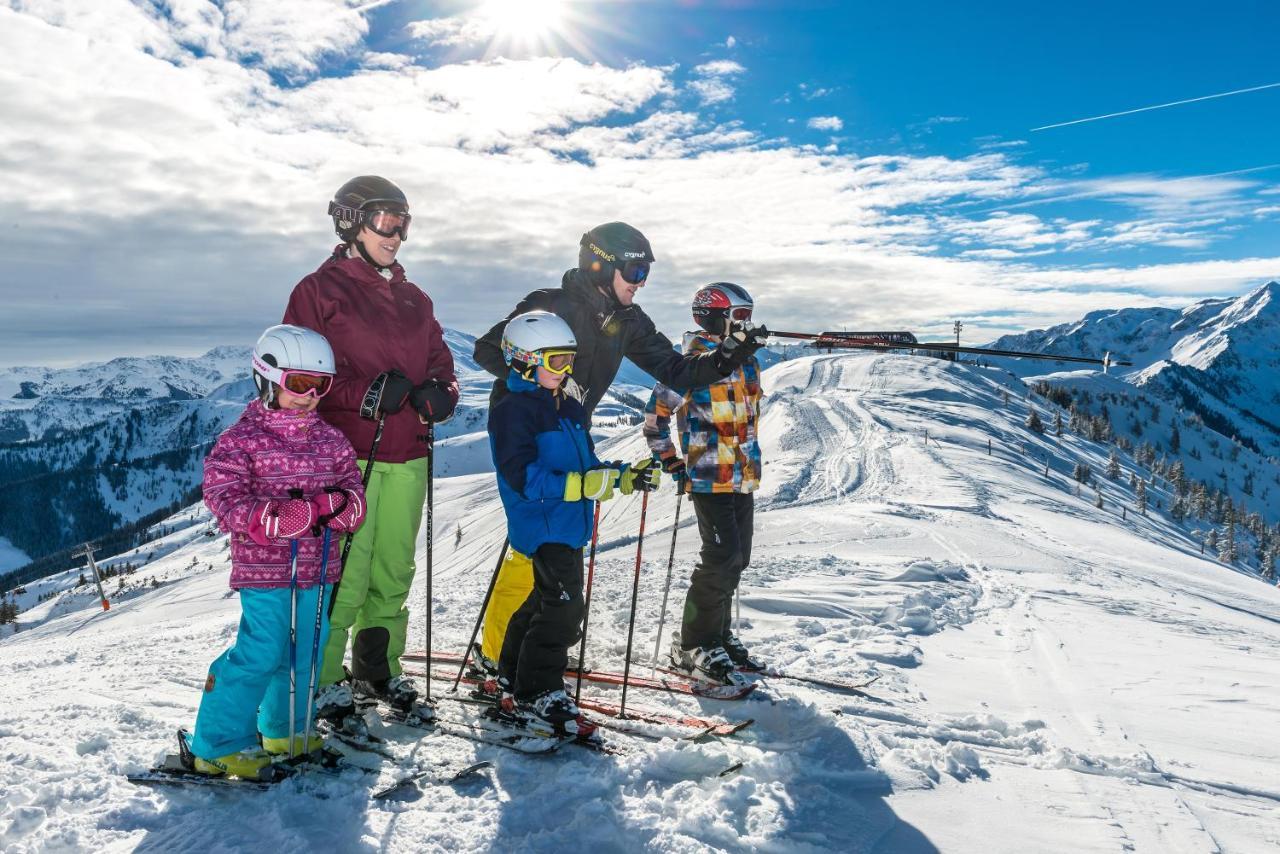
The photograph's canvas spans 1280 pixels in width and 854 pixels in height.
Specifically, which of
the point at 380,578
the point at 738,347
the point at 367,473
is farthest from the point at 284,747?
the point at 738,347

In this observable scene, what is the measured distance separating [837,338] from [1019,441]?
65817 mm

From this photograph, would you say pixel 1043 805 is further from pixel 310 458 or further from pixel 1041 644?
pixel 310 458

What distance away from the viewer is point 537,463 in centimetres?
454

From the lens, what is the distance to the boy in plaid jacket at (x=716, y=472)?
5.97 meters

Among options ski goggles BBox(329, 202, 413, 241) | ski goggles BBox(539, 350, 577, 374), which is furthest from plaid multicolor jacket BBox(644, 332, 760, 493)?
ski goggles BBox(329, 202, 413, 241)

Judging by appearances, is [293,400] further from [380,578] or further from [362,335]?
[380,578]

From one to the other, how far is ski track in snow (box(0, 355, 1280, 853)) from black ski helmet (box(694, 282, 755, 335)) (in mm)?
2887

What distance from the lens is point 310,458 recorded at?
404 centimetres

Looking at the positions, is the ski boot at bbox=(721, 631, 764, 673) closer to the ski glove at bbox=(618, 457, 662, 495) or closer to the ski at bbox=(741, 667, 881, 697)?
the ski at bbox=(741, 667, 881, 697)

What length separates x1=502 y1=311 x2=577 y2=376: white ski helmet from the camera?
4.60 metres

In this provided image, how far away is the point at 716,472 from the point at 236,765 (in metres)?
3.68

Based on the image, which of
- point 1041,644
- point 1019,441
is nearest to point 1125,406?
point 1019,441

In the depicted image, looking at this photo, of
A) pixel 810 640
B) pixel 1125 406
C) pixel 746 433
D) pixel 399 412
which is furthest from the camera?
pixel 1125 406

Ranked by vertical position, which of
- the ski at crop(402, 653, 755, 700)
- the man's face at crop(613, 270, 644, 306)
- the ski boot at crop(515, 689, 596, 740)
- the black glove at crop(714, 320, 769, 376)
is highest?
the man's face at crop(613, 270, 644, 306)
